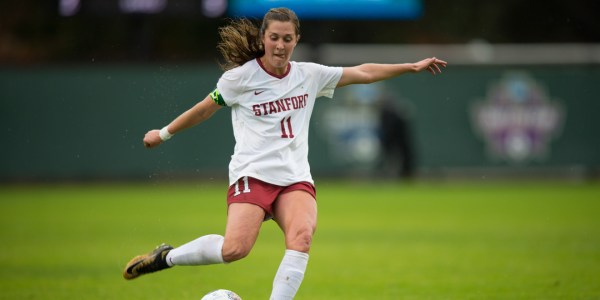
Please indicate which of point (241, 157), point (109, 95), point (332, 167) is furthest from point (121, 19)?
point (241, 157)

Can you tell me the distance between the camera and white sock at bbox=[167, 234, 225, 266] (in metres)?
6.54

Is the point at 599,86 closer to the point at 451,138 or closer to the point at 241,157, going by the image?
the point at 451,138

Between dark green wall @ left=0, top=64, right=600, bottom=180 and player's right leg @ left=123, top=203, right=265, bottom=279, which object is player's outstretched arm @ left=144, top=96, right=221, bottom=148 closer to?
player's right leg @ left=123, top=203, right=265, bottom=279

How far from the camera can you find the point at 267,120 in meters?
6.64

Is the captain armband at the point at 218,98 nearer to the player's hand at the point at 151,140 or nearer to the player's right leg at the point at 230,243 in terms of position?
the player's hand at the point at 151,140

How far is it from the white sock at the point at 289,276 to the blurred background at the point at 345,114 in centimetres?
1626

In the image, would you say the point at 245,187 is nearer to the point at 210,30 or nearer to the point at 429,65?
the point at 429,65

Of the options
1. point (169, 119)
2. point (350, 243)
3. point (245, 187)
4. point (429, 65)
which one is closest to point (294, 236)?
point (245, 187)

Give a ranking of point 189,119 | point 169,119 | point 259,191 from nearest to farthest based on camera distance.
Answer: point 259,191 < point 189,119 < point 169,119

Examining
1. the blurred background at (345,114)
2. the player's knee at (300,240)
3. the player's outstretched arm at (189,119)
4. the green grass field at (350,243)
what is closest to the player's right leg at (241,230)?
the player's knee at (300,240)

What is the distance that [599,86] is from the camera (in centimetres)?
2398

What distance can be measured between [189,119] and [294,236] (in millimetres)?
1190

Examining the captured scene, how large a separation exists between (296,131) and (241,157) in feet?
1.38

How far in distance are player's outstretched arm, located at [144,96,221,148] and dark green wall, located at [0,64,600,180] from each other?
1603cm
